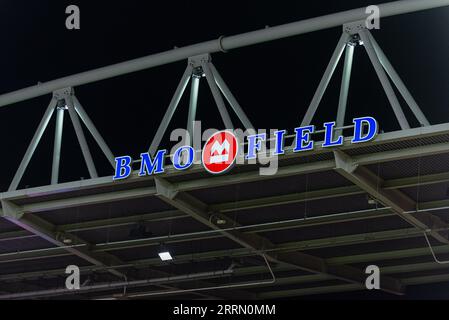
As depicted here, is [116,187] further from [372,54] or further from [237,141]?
[372,54]

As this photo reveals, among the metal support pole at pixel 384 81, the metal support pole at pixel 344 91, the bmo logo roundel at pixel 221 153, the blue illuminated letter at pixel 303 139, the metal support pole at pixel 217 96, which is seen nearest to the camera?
the metal support pole at pixel 384 81

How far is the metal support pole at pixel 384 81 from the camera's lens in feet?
72.9

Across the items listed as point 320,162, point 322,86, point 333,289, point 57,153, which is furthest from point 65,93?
point 333,289

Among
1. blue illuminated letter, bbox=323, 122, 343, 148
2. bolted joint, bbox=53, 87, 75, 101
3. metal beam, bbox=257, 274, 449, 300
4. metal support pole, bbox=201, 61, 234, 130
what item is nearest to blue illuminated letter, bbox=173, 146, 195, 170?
metal support pole, bbox=201, 61, 234, 130

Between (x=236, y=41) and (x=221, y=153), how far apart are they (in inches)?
214

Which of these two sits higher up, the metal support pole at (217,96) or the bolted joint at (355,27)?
the bolted joint at (355,27)

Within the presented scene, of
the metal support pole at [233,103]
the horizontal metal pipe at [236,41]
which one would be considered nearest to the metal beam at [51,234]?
the horizontal metal pipe at [236,41]

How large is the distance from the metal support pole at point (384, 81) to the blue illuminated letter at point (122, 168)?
7.11 meters

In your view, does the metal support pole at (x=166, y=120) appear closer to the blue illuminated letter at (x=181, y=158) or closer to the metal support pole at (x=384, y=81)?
the blue illuminated letter at (x=181, y=158)

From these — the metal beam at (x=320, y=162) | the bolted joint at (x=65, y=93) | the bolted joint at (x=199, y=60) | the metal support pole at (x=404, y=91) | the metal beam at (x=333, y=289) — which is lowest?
the metal beam at (x=333, y=289)

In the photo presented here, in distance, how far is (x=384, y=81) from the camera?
23203 mm

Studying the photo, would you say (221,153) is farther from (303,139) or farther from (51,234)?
(51,234)
